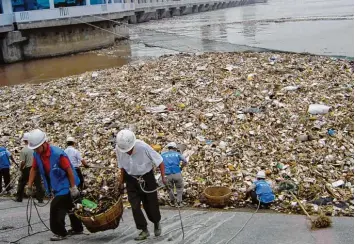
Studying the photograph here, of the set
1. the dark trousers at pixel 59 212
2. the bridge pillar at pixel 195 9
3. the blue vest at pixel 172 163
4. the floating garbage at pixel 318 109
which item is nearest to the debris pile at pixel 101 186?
the blue vest at pixel 172 163

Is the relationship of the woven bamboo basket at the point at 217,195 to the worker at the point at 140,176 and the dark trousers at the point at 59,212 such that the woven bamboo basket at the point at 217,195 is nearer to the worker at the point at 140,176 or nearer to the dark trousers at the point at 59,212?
the worker at the point at 140,176

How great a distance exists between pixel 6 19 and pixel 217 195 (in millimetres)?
22113

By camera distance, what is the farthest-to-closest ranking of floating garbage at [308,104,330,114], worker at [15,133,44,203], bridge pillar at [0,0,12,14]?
bridge pillar at [0,0,12,14] → floating garbage at [308,104,330,114] → worker at [15,133,44,203]

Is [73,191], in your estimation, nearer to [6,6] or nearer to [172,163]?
[172,163]

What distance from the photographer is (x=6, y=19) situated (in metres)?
24.1

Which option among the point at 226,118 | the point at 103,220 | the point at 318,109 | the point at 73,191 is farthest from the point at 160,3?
the point at 103,220

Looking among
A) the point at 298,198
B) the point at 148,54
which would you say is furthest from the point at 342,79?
the point at 148,54

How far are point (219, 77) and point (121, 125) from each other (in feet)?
13.2

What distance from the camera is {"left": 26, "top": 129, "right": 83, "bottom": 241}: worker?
14.6 ft

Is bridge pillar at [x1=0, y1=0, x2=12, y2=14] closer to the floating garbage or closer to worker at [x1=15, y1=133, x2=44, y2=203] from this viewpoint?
worker at [x1=15, y1=133, x2=44, y2=203]

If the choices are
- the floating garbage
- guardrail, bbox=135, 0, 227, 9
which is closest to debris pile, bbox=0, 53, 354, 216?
the floating garbage

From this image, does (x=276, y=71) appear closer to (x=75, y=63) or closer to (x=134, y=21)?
(x=75, y=63)

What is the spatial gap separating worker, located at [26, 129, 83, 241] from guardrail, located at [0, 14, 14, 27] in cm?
2203

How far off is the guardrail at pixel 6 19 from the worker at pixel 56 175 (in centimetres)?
2203
